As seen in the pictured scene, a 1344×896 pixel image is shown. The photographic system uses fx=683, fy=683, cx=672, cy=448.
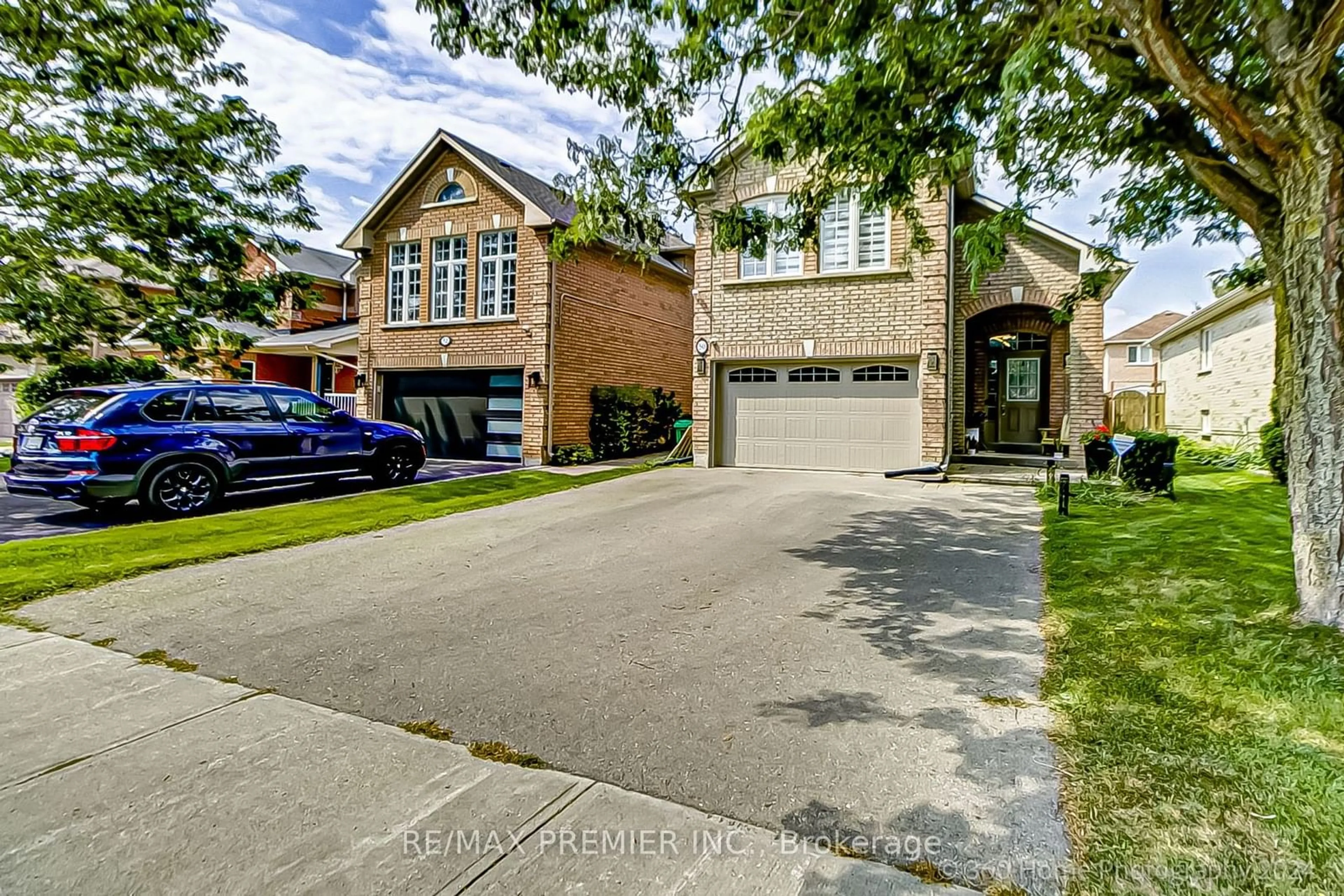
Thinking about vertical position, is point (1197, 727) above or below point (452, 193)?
below

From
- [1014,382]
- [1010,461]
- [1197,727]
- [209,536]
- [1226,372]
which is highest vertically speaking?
[1226,372]

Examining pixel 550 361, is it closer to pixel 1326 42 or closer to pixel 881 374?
pixel 881 374

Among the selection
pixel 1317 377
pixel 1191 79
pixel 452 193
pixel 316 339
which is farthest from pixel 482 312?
pixel 1317 377

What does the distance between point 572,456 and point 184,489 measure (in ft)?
26.6

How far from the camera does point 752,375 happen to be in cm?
1480

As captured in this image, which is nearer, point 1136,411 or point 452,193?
point 452,193

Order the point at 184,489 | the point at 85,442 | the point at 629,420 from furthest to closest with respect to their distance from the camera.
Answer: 1. the point at 629,420
2. the point at 184,489
3. the point at 85,442

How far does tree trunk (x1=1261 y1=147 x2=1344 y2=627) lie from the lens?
13.3 ft

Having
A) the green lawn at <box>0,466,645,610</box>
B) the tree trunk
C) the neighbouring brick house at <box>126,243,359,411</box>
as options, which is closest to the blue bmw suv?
the green lawn at <box>0,466,645,610</box>

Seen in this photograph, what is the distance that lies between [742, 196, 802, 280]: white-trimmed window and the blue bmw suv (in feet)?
28.0

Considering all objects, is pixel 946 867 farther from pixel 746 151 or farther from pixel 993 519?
pixel 746 151

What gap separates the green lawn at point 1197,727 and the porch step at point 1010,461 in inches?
332

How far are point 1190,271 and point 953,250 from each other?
13.1 ft

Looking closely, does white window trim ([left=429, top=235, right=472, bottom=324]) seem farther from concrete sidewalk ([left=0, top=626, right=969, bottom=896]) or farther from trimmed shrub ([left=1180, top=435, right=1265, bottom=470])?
trimmed shrub ([left=1180, top=435, right=1265, bottom=470])
